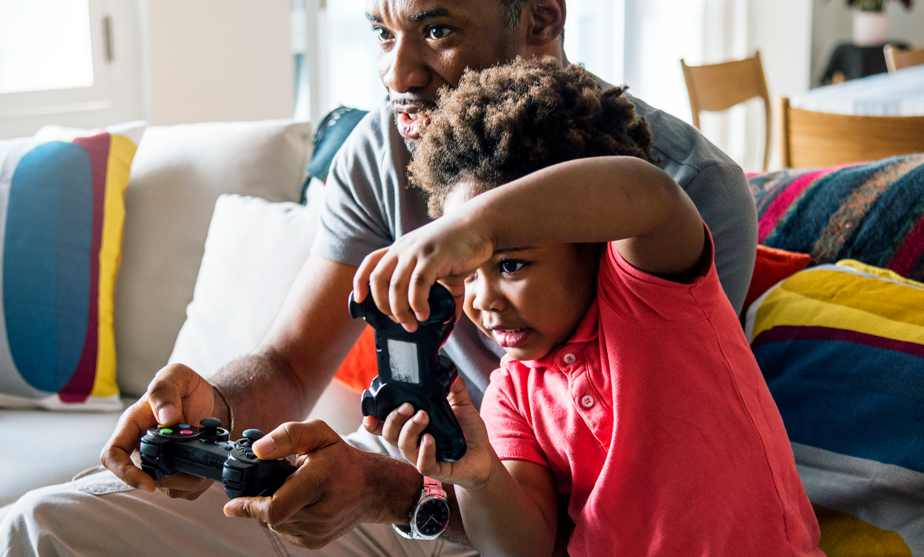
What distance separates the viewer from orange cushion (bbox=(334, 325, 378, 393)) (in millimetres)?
1508

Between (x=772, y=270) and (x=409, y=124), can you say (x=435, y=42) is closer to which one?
(x=409, y=124)

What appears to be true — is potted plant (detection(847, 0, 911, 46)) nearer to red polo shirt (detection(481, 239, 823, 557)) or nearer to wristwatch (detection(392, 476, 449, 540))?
red polo shirt (detection(481, 239, 823, 557))

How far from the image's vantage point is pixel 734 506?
81 centimetres

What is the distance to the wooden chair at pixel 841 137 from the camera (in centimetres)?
174

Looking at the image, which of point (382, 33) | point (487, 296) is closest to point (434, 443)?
point (487, 296)

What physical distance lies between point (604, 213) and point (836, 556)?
24.0 inches

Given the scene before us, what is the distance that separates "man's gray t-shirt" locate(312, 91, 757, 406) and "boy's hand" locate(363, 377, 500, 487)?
373 millimetres

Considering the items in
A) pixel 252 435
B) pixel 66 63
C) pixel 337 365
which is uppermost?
pixel 66 63

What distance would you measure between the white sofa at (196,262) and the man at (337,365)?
0.96 feet

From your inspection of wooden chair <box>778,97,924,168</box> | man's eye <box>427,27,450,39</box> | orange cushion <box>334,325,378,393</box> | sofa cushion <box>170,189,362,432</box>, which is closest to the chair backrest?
wooden chair <box>778,97,924,168</box>

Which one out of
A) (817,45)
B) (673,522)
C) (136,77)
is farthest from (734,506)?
(817,45)

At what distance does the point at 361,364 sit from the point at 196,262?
0.55 m

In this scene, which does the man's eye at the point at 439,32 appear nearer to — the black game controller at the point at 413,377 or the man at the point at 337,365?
the man at the point at 337,365

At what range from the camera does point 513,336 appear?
857 millimetres
